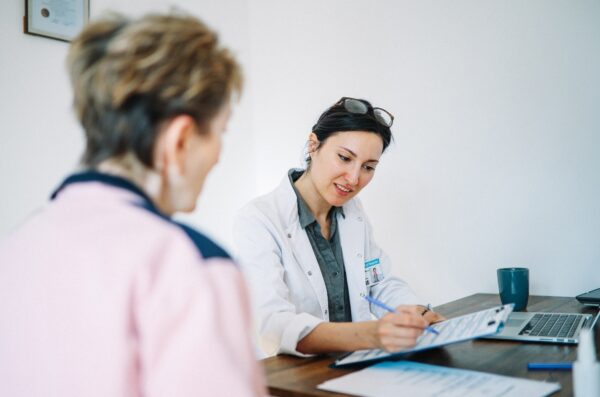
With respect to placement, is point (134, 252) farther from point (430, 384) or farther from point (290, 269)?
point (290, 269)

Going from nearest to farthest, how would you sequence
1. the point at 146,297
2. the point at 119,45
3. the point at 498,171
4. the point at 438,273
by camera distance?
the point at 146,297 → the point at 119,45 → the point at 498,171 → the point at 438,273

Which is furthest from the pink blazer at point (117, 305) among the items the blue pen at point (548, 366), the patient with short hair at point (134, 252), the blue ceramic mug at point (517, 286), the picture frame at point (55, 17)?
the picture frame at point (55, 17)

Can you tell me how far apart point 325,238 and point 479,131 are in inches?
28.9

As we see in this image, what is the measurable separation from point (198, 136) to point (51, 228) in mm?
189

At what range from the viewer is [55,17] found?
207 cm

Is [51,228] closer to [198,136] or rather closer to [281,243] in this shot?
[198,136]

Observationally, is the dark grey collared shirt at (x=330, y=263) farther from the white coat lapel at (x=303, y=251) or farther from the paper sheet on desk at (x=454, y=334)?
the paper sheet on desk at (x=454, y=334)

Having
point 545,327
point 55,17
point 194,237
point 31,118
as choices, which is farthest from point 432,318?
point 55,17

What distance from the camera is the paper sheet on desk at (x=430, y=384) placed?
0.88m

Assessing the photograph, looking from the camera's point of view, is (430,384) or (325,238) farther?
(325,238)

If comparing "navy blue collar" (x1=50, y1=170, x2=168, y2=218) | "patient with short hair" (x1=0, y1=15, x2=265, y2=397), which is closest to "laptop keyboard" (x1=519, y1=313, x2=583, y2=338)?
"patient with short hair" (x1=0, y1=15, x2=265, y2=397)

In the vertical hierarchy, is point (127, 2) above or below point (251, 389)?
above

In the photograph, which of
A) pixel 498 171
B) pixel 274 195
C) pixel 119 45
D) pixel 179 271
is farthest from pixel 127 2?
pixel 179 271

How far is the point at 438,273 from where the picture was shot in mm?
2104
